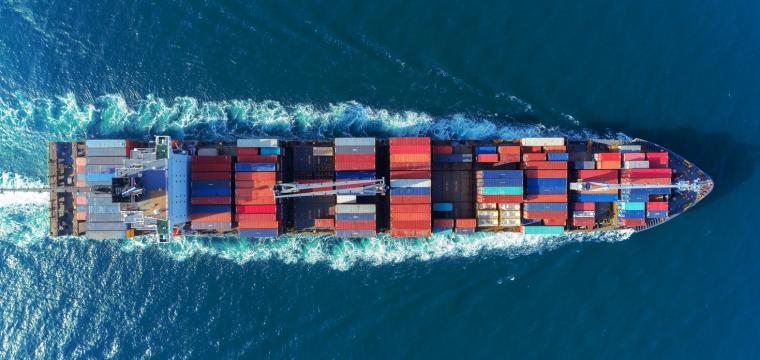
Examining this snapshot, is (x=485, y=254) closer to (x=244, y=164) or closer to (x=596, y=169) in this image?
(x=596, y=169)

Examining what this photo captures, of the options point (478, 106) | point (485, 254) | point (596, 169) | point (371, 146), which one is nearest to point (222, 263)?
point (371, 146)

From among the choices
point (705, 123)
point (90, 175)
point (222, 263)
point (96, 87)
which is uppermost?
point (96, 87)

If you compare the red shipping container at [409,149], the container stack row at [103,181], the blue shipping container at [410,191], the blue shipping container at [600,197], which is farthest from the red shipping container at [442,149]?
the container stack row at [103,181]

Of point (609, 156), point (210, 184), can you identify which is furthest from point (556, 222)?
point (210, 184)

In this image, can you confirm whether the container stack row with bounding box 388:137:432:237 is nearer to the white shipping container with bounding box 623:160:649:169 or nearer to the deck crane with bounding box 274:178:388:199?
the deck crane with bounding box 274:178:388:199

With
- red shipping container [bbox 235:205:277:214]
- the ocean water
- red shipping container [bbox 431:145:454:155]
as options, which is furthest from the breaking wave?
red shipping container [bbox 235:205:277:214]

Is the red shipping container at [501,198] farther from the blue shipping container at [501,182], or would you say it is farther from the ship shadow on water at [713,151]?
the ship shadow on water at [713,151]
